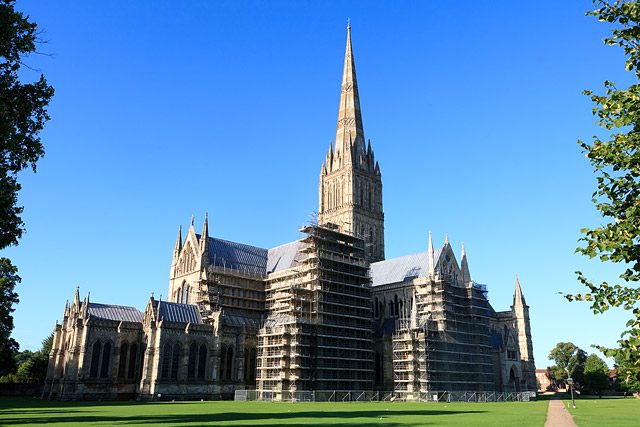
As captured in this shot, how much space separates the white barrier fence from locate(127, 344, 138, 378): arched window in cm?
1133

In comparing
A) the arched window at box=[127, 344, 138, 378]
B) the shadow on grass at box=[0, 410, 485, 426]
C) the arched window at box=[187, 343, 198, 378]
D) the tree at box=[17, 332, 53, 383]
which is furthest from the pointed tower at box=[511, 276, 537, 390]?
the tree at box=[17, 332, 53, 383]

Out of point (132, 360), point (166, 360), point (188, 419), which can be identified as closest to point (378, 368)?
point (166, 360)

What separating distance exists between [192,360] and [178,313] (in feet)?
18.6

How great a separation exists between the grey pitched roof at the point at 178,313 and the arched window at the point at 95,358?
6.70 metres

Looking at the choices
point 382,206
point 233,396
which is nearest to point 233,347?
point 233,396

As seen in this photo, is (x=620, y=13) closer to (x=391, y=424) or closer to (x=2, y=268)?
(x=391, y=424)

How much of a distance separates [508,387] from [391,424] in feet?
168

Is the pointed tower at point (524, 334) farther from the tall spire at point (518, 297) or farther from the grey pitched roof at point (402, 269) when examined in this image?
the grey pitched roof at point (402, 269)

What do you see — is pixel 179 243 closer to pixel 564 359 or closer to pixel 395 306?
pixel 395 306

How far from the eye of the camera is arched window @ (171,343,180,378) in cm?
5531

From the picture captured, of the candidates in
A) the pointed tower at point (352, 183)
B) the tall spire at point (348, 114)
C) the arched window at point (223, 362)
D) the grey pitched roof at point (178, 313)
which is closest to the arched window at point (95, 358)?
the grey pitched roof at point (178, 313)

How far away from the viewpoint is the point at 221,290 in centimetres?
6662

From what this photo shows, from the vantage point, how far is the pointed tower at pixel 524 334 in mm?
76275

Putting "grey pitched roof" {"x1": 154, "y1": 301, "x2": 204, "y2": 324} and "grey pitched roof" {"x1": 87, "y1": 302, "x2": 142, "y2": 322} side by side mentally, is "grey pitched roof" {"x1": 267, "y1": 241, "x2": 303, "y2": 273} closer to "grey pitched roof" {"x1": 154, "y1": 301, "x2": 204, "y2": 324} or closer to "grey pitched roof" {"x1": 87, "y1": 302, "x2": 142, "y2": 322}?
"grey pitched roof" {"x1": 154, "y1": 301, "x2": 204, "y2": 324}
